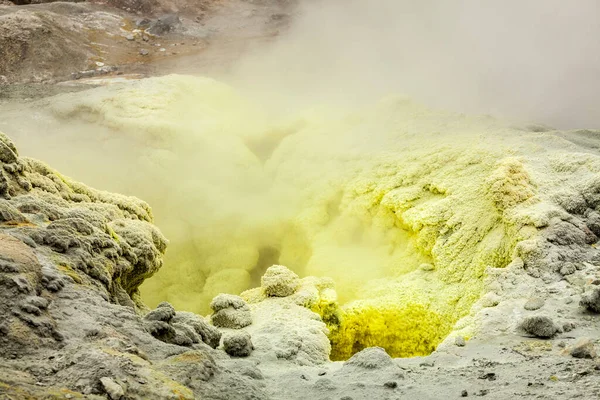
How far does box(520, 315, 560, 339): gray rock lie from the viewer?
2684mm

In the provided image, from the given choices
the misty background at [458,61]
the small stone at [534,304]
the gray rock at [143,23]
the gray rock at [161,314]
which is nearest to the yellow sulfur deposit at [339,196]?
the small stone at [534,304]

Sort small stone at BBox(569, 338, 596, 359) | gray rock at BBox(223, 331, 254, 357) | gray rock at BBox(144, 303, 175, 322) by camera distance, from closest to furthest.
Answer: small stone at BBox(569, 338, 596, 359)
gray rock at BBox(144, 303, 175, 322)
gray rock at BBox(223, 331, 254, 357)

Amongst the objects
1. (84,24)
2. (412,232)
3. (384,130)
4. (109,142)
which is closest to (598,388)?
(412,232)

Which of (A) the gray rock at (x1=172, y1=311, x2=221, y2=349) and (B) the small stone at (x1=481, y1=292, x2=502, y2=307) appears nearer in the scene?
(A) the gray rock at (x1=172, y1=311, x2=221, y2=349)

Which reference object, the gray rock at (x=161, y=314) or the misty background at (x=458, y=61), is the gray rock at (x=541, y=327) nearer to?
the gray rock at (x=161, y=314)

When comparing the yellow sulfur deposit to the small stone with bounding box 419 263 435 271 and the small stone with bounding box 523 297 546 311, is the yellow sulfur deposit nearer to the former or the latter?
the small stone with bounding box 419 263 435 271

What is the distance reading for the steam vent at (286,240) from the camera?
2061 millimetres

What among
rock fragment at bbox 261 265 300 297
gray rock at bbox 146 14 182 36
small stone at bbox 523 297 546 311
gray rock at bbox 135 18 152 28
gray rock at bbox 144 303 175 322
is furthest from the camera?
gray rock at bbox 135 18 152 28

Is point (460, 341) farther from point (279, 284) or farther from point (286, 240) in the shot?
point (286, 240)

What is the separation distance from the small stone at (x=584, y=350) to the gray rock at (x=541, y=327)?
36cm

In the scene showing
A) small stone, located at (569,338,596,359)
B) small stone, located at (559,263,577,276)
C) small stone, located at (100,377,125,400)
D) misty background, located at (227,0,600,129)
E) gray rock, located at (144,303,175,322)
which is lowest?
small stone, located at (100,377,125,400)

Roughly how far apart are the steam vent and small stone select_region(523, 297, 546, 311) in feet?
0.09

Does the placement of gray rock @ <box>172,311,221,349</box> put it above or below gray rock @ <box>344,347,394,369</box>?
above

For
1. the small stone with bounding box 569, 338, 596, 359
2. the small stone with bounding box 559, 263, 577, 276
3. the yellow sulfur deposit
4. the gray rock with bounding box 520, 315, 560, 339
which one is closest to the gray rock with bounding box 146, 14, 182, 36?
the yellow sulfur deposit
